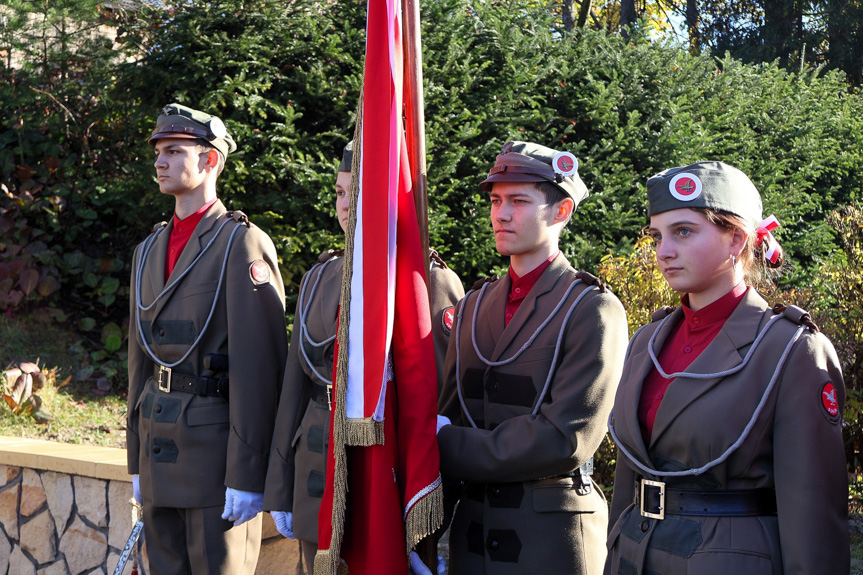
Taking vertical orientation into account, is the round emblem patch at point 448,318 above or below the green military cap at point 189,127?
below

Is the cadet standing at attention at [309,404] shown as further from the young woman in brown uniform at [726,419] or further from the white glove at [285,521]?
the young woman in brown uniform at [726,419]

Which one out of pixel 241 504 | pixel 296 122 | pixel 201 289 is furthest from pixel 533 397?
pixel 296 122

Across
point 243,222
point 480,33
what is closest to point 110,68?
point 480,33

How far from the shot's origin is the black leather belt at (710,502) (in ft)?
7.24

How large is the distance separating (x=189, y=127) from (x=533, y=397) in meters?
2.03

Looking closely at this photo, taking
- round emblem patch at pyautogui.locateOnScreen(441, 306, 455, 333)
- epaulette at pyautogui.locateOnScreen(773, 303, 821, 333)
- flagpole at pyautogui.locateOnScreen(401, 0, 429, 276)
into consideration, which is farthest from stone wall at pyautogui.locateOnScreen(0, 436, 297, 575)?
epaulette at pyautogui.locateOnScreen(773, 303, 821, 333)

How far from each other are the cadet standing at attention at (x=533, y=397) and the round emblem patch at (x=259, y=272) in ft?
3.51

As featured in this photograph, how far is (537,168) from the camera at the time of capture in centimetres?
285

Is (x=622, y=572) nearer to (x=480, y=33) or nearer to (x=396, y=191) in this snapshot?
(x=396, y=191)

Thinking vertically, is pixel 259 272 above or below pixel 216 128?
below

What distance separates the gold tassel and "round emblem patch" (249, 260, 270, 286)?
146 centimetres

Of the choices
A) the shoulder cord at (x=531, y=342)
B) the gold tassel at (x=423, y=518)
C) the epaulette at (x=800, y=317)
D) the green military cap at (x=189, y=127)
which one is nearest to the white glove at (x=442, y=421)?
the shoulder cord at (x=531, y=342)

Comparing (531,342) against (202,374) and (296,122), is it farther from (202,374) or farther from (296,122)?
(296,122)

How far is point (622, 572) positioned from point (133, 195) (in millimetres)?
6478
